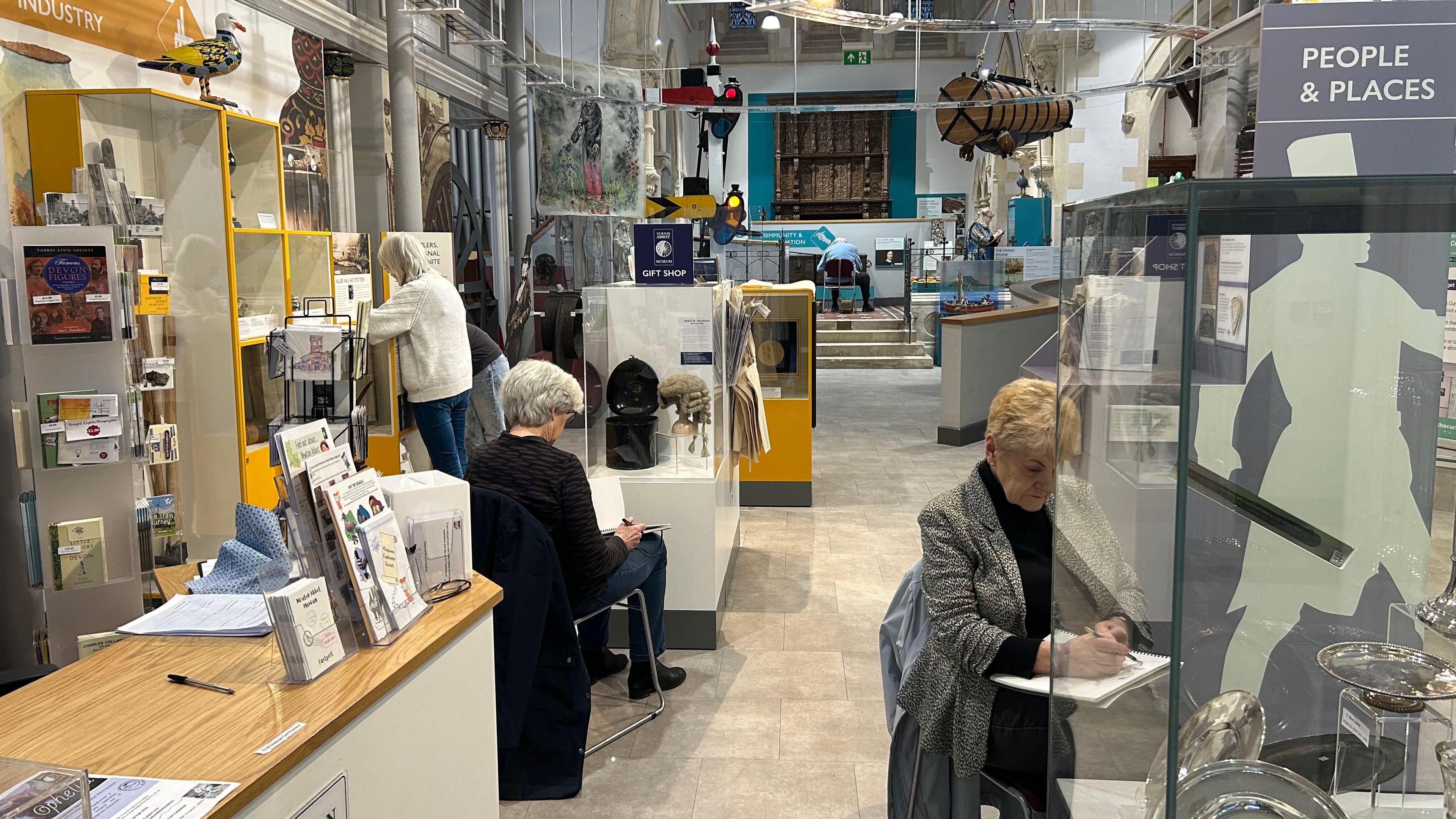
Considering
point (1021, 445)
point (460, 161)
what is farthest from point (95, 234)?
point (460, 161)

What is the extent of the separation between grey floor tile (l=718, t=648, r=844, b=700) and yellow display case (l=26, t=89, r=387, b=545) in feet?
6.47

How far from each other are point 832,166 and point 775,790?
22.8m

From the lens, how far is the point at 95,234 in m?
3.34

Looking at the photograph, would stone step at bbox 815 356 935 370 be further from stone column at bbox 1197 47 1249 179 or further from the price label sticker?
the price label sticker

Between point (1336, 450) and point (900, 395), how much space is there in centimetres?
1186

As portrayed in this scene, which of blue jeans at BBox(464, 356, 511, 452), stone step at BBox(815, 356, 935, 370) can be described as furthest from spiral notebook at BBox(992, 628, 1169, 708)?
stone step at BBox(815, 356, 935, 370)

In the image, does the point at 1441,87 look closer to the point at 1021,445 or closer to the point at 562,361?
the point at 1021,445

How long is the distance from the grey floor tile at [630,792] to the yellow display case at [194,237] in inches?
68.4

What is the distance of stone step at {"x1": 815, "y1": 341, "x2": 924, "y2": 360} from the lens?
16484 millimetres

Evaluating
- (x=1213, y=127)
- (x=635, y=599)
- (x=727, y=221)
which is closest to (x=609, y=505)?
(x=635, y=599)

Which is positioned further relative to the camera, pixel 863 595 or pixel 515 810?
pixel 863 595

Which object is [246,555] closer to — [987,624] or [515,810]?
[515,810]

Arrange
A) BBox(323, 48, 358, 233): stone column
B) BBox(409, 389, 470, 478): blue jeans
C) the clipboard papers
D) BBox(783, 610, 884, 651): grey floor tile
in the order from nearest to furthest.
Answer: the clipboard papers
BBox(783, 610, 884, 651): grey floor tile
BBox(409, 389, 470, 478): blue jeans
BBox(323, 48, 358, 233): stone column

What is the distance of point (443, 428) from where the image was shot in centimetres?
608
